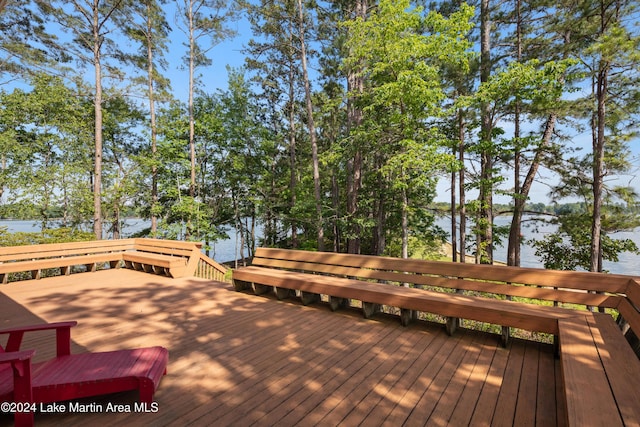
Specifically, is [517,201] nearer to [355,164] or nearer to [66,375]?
[355,164]

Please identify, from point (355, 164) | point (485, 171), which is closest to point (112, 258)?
point (355, 164)

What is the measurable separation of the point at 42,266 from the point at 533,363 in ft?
26.4

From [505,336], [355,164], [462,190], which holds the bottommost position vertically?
[505,336]

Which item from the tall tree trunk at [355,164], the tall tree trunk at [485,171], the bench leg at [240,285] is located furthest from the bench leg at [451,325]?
the tall tree trunk at [355,164]

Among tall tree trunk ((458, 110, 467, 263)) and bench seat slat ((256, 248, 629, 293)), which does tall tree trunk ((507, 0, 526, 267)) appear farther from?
bench seat slat ((256, 248, 629, 293))

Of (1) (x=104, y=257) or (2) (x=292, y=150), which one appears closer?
(1) (x=104, y=257)

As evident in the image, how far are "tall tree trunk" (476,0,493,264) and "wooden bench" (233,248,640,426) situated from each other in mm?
7276

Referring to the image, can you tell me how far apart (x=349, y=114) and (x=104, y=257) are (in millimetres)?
Result: 10106

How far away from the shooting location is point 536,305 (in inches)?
116

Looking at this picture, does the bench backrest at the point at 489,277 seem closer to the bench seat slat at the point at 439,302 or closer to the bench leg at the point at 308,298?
the bench seat slat at the point at 439,302

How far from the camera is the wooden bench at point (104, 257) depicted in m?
5.52

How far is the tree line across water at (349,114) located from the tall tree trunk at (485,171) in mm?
67

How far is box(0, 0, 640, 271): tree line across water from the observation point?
812cm

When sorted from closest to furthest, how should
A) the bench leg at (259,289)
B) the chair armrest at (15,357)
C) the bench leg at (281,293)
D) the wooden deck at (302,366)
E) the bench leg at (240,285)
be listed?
1. the chair armrest at (15,357)
2. the wooden deck at (302,366)
3. the bench leg at (281,293)
4. the bench leg at (259,289)
5. the bench leg at (240,285)
